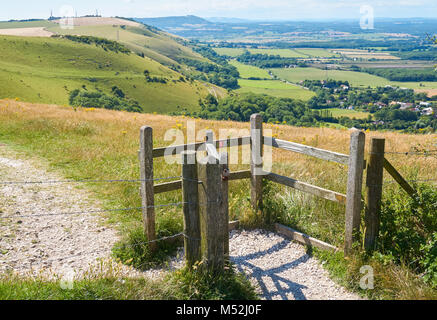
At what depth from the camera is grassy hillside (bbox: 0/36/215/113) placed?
104 meters

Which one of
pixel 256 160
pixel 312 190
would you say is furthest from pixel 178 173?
pixel 312 190

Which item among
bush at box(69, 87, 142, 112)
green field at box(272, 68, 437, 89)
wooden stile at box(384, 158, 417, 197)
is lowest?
bush at box(69, 87, 142, 112)

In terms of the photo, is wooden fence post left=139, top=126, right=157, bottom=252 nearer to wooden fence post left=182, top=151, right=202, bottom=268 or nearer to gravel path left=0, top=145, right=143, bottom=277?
gravel path left=0, top=145, right=143, bottom=277

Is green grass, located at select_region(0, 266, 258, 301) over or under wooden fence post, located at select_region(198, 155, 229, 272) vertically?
under

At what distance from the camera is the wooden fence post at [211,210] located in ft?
14.1

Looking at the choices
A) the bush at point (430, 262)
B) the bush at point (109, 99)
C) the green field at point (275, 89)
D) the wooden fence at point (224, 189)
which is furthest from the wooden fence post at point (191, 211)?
the green field at point (275, 89)

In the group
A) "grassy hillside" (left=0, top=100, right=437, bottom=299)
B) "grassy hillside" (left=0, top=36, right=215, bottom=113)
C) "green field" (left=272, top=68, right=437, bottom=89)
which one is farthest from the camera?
"green field" (left=272, top=68, right=437, bottom=89)

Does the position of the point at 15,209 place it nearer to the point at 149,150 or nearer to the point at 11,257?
the point at 11,257

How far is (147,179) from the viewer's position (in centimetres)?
582

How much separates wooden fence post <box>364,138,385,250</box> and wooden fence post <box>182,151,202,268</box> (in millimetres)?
→ 2575

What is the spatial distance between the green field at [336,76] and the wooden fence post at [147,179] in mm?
127453

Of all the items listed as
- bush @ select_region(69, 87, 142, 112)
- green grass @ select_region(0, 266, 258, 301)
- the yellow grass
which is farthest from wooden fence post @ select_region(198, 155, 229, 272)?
bush @ select_region(69, 87, 142, 112)

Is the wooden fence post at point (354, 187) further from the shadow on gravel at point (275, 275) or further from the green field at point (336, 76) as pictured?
the green field at point (336, 76)

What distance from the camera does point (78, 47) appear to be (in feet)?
525
